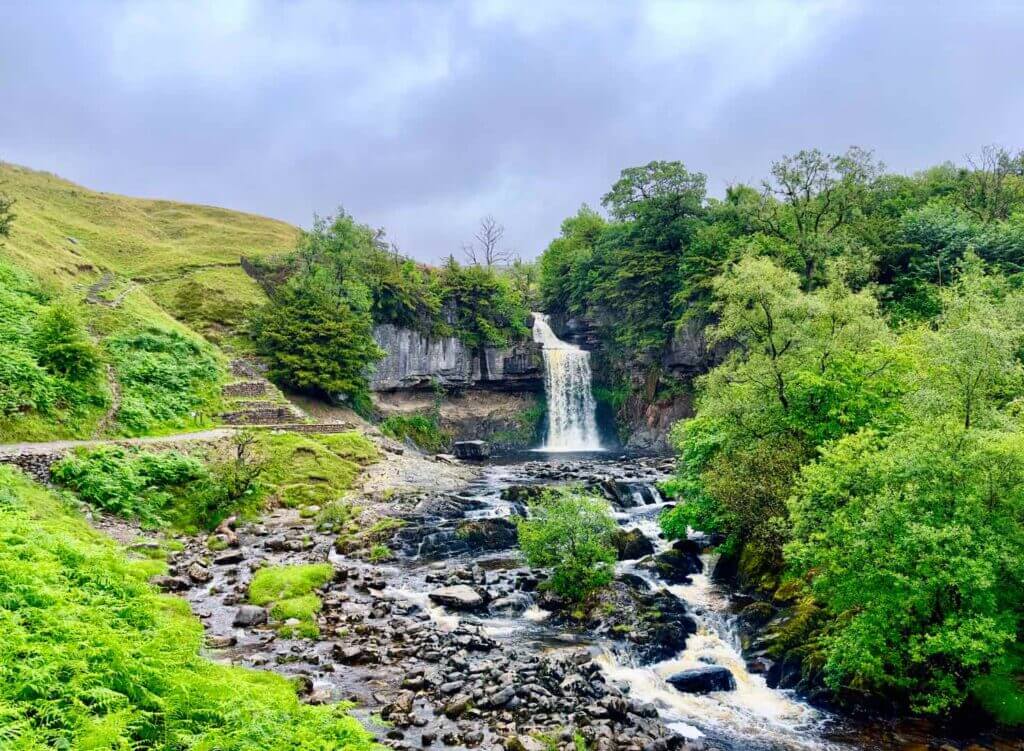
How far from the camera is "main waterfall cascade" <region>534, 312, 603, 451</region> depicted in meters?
67.2

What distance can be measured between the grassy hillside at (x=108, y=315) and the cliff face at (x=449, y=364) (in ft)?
47.9

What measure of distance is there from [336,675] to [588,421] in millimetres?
57014

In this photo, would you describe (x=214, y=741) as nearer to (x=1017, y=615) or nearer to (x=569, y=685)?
(x=569, y=685)

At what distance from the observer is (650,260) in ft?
205

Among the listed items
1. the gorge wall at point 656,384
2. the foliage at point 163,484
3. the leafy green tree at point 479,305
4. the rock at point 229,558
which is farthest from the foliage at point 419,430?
the rock at point 229,558

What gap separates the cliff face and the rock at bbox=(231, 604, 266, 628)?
1782 inches

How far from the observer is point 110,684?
7.30m

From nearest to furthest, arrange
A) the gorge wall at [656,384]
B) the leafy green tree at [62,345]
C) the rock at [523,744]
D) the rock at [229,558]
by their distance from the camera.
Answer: the rock at [523,744]
the rock at [229,558]
the leafy green tree at [62,345]
the gorge wall at [656,384]

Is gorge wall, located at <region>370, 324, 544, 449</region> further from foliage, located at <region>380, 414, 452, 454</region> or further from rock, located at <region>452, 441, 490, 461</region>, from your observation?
rock, located at <region>452, 441, 490, 461</region>

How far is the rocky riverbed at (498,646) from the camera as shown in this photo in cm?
1138

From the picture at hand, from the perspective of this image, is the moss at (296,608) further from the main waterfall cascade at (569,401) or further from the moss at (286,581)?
the main waterfall cascade at (569,401)

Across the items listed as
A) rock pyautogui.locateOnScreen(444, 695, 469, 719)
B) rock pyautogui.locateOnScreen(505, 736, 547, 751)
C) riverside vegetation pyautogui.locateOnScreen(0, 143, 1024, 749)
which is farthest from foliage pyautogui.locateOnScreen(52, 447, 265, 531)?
rock pyautogui.locateOnScreen(505, 736, 547, 751)

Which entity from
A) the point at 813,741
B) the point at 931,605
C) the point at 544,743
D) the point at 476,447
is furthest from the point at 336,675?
the point at 476,447

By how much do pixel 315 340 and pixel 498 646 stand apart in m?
37.8
